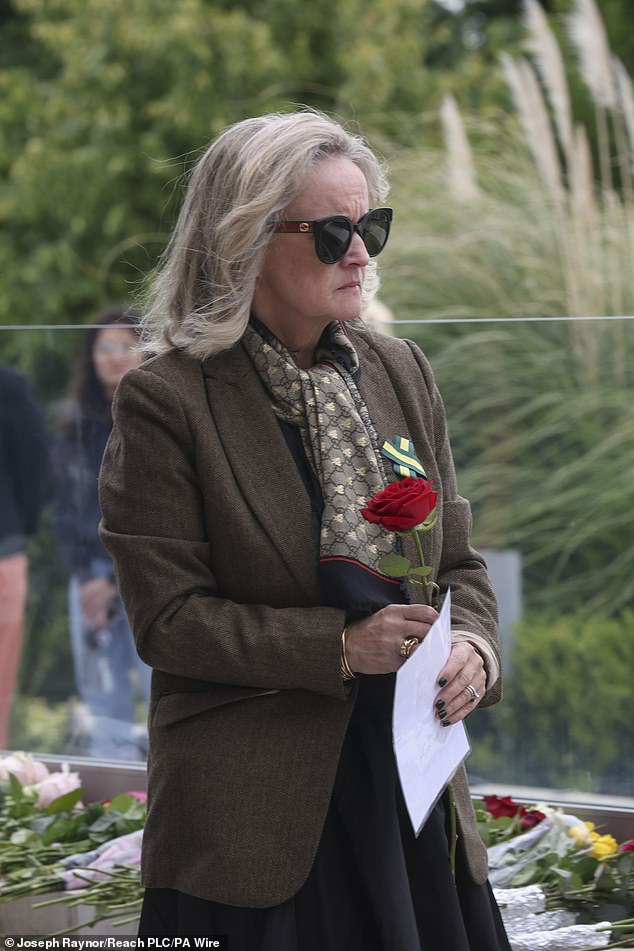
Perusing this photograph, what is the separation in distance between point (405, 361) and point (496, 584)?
1.67 metres

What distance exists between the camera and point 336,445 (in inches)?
70.5

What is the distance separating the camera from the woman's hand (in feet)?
12.3

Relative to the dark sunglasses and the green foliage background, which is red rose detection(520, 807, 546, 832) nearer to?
the green foliage background

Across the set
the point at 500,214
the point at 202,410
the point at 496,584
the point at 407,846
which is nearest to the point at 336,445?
the point at 202,410

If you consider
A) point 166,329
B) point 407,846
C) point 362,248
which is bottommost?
point 407,846

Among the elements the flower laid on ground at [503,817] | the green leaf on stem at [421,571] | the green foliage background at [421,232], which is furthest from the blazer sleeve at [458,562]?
the flower laid on ground at [503,817]

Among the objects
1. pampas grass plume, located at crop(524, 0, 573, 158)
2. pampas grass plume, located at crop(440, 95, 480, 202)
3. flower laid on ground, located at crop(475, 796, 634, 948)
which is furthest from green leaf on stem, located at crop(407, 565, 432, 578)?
pampas grass plume, located at crop(524, 0, 573, 158)

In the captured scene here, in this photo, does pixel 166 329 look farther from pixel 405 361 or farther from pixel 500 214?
pixel 500 214

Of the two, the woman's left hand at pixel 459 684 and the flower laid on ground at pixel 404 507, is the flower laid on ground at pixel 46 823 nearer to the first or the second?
the woman's left hand at pixel 459 684

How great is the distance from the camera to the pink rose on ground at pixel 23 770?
329 cm

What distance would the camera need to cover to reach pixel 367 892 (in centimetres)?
174

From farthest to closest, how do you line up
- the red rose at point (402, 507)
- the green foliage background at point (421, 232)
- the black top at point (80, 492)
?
the black top at point (80, 492) < the green foliage background at point (421, 232) < the red rose at point (402, 507)

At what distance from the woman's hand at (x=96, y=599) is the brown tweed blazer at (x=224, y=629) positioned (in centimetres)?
197

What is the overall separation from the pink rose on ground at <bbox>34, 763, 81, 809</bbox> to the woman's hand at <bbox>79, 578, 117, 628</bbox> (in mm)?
→ 618
